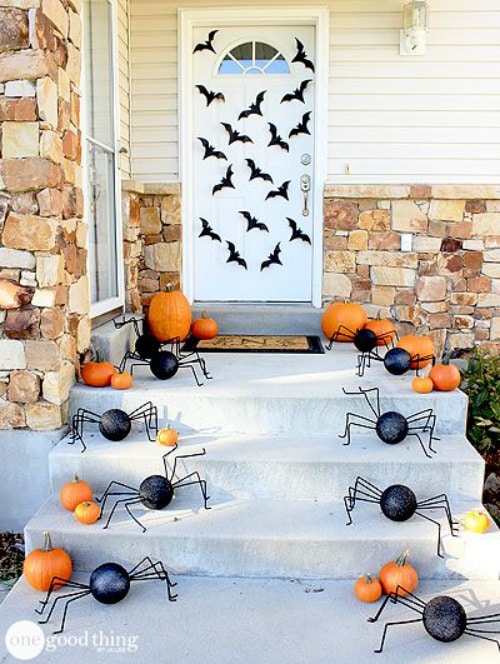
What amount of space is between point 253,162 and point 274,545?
292 cm

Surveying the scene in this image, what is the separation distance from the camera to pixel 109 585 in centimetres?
214

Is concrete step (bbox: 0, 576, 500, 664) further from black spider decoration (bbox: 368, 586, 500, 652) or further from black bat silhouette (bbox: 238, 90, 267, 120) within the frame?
black bat silhouette (bbox: 238, 90, 267, 120)

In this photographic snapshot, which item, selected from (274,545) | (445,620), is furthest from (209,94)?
(445,620)

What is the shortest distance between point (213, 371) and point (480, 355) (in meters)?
1.98

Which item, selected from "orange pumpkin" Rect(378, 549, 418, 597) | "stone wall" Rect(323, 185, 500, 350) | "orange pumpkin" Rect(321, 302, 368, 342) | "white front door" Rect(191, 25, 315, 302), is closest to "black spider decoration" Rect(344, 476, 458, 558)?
"orange pumpkin" Rect(378, 549, 418, 597)

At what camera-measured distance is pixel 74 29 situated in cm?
300

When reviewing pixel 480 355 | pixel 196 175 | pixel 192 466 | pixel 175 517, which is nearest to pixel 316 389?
pixel 192 466

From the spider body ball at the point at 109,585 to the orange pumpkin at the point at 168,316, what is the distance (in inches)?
75.4

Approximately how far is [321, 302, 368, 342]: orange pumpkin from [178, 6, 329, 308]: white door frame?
51 centimetres

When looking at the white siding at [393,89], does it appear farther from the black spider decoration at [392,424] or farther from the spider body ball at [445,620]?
the spider body ball at [445,620]

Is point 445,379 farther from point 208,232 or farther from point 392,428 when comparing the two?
point 208,232

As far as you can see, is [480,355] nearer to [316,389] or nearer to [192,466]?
[316,389]

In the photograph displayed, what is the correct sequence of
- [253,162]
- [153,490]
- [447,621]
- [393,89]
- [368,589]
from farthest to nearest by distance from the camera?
1. [253,162]
2. [393,89]
3. [153,490]
4. [368,589]
5. [447,621]

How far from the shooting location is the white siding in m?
4.19
